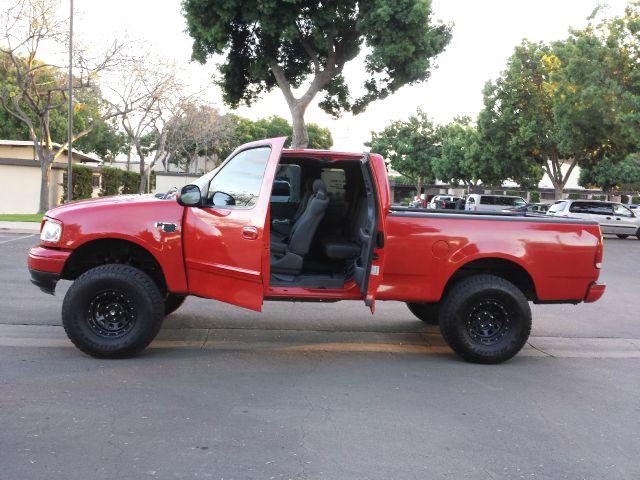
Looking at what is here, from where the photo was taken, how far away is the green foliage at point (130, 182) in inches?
1629

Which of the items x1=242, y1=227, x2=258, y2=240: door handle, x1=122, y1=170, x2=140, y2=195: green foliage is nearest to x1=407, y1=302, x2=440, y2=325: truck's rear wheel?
x1=242, y1=227, x2=258, y2=240: door handle

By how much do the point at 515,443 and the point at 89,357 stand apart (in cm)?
379

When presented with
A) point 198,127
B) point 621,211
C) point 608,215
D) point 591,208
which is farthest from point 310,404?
point 198,127

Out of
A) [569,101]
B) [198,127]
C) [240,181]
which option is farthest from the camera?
[198,127]

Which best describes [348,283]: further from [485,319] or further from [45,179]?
[45,179]

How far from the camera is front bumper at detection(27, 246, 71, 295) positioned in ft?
19.5

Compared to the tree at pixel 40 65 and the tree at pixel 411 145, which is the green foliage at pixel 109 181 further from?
the tree at pixel 411 145

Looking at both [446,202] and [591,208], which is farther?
[446,202]

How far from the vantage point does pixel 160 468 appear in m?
3.74

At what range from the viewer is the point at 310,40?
22.9m

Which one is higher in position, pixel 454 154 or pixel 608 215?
pixel 454 154

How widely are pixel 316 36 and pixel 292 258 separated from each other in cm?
1683

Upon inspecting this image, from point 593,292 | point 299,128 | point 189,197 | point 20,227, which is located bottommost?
point 20,227

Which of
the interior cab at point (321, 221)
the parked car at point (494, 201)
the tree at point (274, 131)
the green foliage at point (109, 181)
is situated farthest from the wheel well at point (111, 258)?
the tree at point (274, 131)
